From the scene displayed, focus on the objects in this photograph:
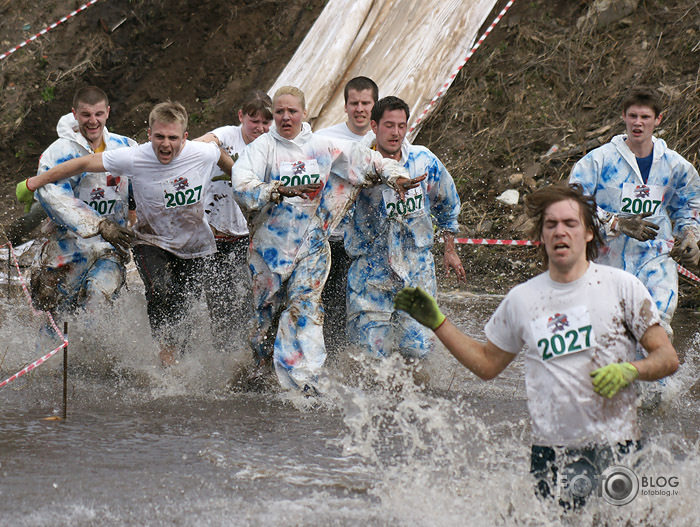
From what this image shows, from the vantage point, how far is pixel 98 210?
7152mm

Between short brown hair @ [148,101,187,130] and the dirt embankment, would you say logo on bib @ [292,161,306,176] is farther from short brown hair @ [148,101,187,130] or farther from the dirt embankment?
the dirt embankment

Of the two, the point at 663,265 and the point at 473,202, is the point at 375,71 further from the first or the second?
the point at 663,265

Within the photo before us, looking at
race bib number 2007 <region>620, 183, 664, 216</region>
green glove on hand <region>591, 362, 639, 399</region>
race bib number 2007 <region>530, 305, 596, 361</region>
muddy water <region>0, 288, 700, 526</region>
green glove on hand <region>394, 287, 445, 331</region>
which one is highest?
race bib number 2007 <region>620, 183, 664, 216</region>

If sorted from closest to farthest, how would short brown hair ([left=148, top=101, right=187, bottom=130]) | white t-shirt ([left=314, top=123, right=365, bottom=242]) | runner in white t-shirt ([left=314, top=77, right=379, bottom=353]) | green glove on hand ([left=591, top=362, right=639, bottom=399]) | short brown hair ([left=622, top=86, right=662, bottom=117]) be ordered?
green glove on hand ([left=591, top=362, right=639, bottom=399]) < short brown hair ([left=622, top=86, right=662, bottom=117]) < short brown hair ([left=148, top=101, right=187, bottom=130]) < white t-shirt ([left=314, top=123, right=365, bottom=242]) < runner in white t-shirt ([left=314, top=77, right=379, bottom=353])

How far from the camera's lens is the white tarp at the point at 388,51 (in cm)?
1230

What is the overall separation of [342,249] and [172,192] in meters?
1.33

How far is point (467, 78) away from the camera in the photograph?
12.4 m

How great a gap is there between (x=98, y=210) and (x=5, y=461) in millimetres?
2496

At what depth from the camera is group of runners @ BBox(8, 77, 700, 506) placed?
6.41 m

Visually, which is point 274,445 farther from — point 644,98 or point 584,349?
point 644,98

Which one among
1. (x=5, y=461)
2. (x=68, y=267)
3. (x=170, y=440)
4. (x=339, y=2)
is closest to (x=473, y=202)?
(x=339, y=2)

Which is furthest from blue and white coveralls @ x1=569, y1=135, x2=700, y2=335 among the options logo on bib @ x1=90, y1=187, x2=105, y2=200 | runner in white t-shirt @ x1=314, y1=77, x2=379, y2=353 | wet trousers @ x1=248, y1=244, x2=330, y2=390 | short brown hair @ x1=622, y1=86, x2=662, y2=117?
logo on bib @ x1=90, y1=187, x2=105, y2=200

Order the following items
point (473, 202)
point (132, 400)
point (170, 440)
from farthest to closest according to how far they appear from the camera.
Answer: point (473, 202)
point (132, 400)
point (170, 440)

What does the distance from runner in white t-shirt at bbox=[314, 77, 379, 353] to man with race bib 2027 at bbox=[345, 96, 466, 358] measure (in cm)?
22
